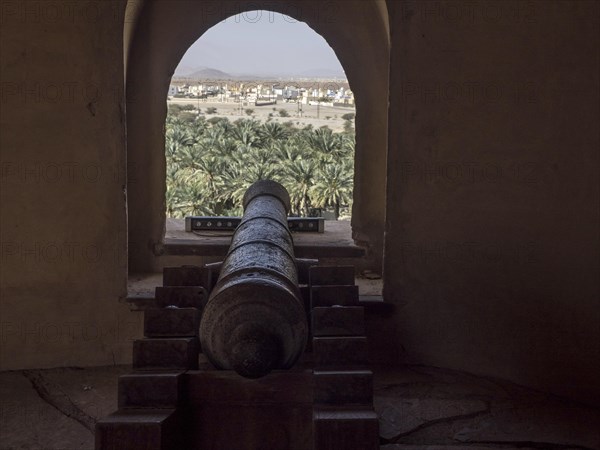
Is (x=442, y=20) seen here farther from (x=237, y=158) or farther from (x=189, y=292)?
(x=237, y=158)

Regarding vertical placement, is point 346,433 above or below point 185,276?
below

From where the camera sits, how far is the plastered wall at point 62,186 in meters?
5.16

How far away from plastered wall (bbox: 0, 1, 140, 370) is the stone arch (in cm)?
79

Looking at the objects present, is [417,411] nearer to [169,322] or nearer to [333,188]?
[169,322]

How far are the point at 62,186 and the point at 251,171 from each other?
19017mm

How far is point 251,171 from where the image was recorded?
24.2 meters

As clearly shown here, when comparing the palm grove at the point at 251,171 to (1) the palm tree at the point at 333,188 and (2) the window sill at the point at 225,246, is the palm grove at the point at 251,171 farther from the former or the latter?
(2) the window sill at the point at 225,246

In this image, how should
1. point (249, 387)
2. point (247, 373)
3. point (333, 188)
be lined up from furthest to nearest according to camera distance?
point (333, 188) → point (249, 387) → point (247, 373)

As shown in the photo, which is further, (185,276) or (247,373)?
(185,276)

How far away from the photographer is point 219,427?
13.0 feet

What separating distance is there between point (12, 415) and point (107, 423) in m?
1.44

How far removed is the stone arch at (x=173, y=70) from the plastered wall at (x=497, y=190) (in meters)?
1.01

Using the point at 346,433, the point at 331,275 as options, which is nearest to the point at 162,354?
the point at 346,433

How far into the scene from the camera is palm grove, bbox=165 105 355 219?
77.2ft
